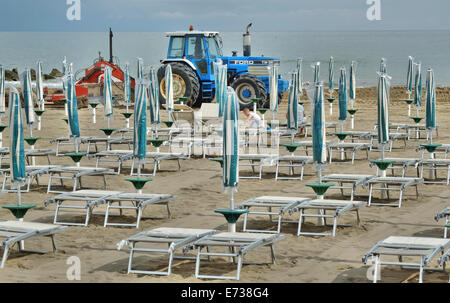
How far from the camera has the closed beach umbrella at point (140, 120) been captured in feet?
37.5

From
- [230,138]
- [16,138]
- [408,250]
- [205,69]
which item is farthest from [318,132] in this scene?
[205,69]

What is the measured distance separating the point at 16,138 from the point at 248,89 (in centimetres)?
1412

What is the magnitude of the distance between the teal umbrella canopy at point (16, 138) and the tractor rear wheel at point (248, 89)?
1375 centimetres

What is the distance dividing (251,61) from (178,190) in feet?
37.6

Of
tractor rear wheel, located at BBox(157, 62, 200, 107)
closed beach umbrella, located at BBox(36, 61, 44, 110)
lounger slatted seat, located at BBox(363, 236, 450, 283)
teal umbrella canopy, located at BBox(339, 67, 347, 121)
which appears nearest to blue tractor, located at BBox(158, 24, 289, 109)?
tractor rear wheel, located at BBox(157, 62, 200, 107)

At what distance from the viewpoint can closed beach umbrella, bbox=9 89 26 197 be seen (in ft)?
31.5

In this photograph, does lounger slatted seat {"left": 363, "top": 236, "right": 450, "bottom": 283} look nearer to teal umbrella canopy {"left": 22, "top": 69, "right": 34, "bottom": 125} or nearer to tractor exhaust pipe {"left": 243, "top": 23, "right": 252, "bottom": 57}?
teal umbrella canopy {"left": 22, "top": 69, "right": 34, "bottom": 125}

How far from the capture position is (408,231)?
10273mm

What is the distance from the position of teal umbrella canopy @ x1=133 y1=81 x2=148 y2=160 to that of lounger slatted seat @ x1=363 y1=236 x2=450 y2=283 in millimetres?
4182

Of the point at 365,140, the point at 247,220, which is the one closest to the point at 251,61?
the point at 365,140

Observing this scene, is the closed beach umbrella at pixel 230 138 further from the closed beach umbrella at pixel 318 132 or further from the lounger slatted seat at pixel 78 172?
the lounger slatted seat at pixel 78 172

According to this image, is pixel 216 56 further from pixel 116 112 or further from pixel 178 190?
pixel 178 190

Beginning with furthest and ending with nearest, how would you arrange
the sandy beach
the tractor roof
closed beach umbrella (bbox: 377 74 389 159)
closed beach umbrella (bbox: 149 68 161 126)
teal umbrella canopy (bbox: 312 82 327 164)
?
the tractor roof
closed beach umbrella (bbox: 149 68 161 126)
closed beach umbrella (bbox: 377 74 389 159)
teal umbrella canopy (bbox: 312 82 327 164)
the sandy beach
